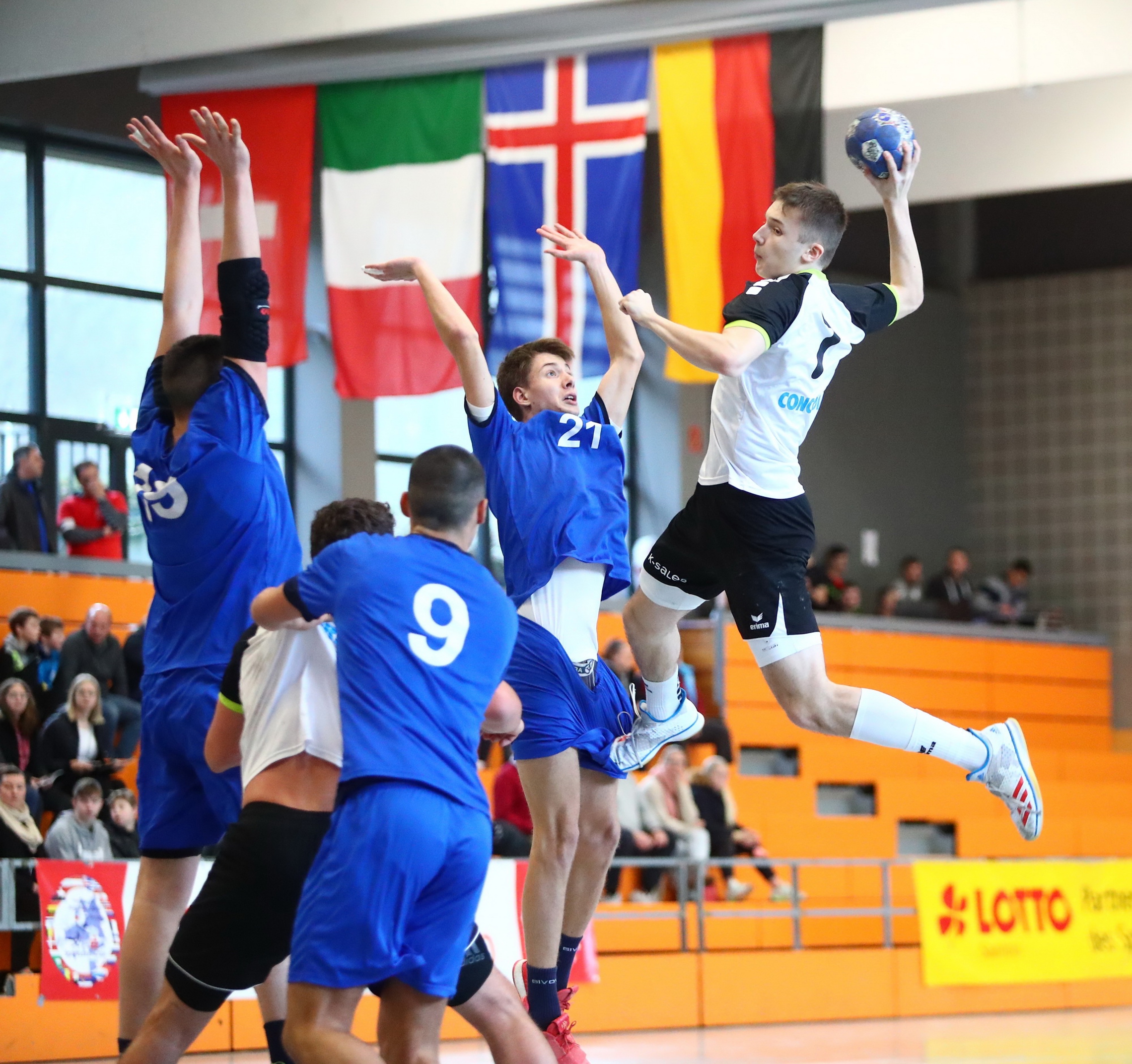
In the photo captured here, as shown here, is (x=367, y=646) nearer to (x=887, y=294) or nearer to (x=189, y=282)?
(x=189, y=282)

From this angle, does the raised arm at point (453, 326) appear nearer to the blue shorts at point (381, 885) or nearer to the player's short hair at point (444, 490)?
the player's short hair at point (444, 490)

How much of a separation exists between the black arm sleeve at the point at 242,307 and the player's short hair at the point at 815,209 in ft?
5.71

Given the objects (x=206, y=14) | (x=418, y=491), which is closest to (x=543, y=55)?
(x=206, y=14)

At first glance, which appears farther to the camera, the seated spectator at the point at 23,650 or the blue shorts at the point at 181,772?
the seated spectator at the point at 23,650

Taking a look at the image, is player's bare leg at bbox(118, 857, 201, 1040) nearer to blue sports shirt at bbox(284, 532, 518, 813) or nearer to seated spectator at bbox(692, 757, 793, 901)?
blue sports shirt at bbox(284, 532, 518, 813)

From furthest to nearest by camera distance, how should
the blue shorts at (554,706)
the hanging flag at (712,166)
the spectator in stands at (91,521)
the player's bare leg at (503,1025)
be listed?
the spectator in stands at (91,521)
the hanging flag at (712,166)
the blue shorts at (554,706)
the player's bare leg at (503,1025)

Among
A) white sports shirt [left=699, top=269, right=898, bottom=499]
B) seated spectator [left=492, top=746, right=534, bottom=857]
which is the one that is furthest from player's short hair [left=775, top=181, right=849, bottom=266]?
seated spectator [left=492, top=746, right=534, bottom=857]

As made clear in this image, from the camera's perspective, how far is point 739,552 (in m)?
5.01

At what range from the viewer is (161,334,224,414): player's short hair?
13.9 ft

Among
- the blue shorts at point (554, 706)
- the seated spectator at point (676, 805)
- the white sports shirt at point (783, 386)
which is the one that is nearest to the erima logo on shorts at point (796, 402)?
the white sports shirt at point (783, 386)

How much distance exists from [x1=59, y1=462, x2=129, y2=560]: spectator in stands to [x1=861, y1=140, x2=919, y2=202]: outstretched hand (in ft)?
31.4

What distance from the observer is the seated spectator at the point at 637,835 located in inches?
434

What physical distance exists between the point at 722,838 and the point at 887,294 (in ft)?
23.7

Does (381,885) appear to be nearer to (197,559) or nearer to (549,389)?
(197,559)
